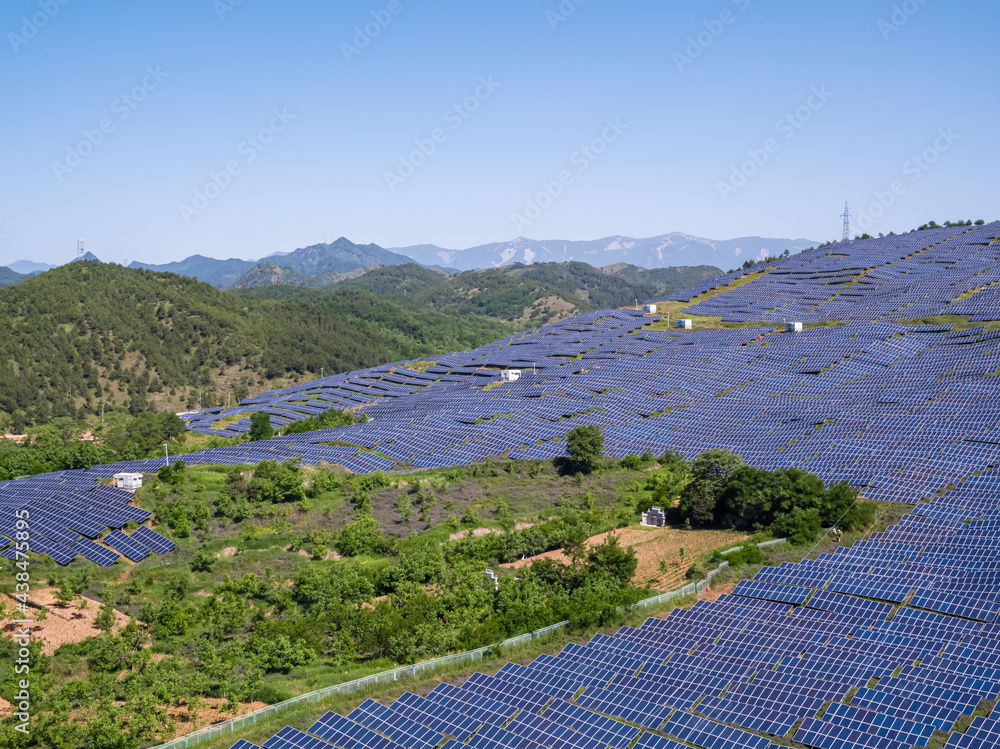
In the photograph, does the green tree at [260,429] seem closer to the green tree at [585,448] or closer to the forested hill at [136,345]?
the green tree at [585,448]

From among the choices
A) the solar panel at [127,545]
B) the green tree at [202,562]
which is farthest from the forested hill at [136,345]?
the green tree at [202,562]

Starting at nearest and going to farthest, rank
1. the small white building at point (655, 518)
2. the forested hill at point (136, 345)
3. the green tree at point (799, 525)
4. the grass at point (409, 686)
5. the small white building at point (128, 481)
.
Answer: the grass at point (409, 686) → the green tree at point (799, 525) → the small white building at point (128, 481) → the small white building at point (655, 518) → the forested hill at point (136, 345)

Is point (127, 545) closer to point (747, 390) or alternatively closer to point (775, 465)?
point (775, 465)

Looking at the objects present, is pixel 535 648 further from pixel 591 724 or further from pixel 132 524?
pixel 132 524

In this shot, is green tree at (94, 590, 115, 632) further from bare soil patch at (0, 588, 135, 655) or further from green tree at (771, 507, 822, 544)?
green tree at (771, 507, 822, 544)

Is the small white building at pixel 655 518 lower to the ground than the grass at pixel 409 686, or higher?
lower

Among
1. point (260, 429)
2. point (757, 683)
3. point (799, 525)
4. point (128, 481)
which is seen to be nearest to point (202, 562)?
point (128, 481)
